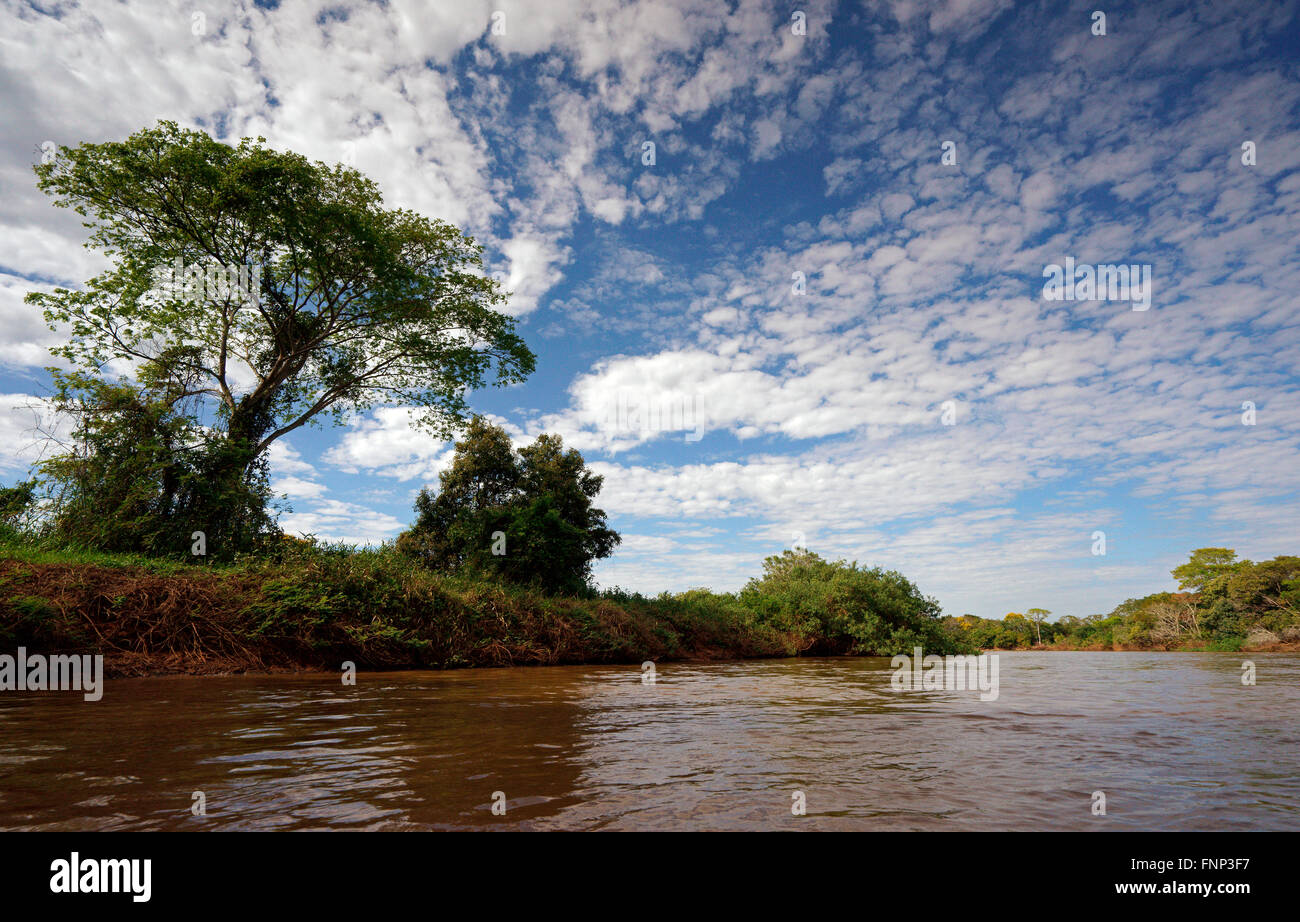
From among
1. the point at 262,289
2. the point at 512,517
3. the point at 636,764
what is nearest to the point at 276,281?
the point at 262,289

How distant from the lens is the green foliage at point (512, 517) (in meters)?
19.2

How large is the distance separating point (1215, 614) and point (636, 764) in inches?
1871

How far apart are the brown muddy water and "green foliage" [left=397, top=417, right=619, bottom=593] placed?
42.2 feet

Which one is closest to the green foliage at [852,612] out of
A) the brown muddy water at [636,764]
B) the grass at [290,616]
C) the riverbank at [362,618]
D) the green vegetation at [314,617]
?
the riverbank at [362,618]

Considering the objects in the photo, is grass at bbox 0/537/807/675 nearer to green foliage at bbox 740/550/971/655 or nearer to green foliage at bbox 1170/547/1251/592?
green foliage at bbox 740/550/971/655

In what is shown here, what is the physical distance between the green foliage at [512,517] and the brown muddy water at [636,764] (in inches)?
507

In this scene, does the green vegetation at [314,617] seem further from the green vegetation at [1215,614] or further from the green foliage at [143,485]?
the green vegetation at [1215,614]

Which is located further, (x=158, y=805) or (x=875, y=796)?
(x=875, y=796)

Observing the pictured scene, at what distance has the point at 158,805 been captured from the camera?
7.48ft

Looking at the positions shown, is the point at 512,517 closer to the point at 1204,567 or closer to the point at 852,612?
the point at 852,612
